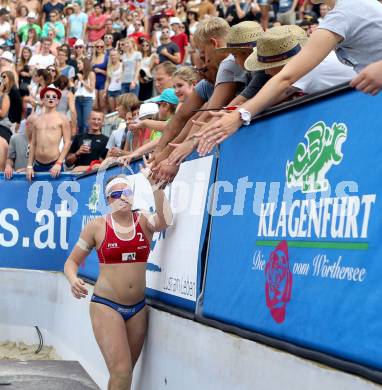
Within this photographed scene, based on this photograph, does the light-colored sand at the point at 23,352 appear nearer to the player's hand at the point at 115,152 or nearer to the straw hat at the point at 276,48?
the player's hand at the point at 115,152

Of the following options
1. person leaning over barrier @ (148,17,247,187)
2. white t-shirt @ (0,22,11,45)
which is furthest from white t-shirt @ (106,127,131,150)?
white t-shirt @ (0,22,11,45)

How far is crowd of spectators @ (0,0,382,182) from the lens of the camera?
20.5 ft

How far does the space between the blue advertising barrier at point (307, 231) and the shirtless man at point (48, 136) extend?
24.4ft

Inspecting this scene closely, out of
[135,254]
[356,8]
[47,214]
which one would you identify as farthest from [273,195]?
[47,214]

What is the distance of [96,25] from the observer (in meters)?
21.9

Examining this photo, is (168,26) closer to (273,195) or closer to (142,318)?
(142,318)

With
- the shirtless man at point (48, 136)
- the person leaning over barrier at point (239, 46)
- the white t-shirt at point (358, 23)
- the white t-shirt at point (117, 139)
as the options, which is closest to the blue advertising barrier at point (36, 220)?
the white t-shirt at point (117, 139)

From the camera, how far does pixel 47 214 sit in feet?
38.5

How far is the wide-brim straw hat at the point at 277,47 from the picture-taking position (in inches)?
A: 215

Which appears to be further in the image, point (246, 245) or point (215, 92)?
point (215, 92)

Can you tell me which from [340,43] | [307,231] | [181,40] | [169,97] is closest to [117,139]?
[169,97]

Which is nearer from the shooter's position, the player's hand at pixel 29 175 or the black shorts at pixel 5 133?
the player's hand at pixel 29 175

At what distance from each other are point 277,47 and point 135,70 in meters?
12.2

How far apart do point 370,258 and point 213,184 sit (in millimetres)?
2446
